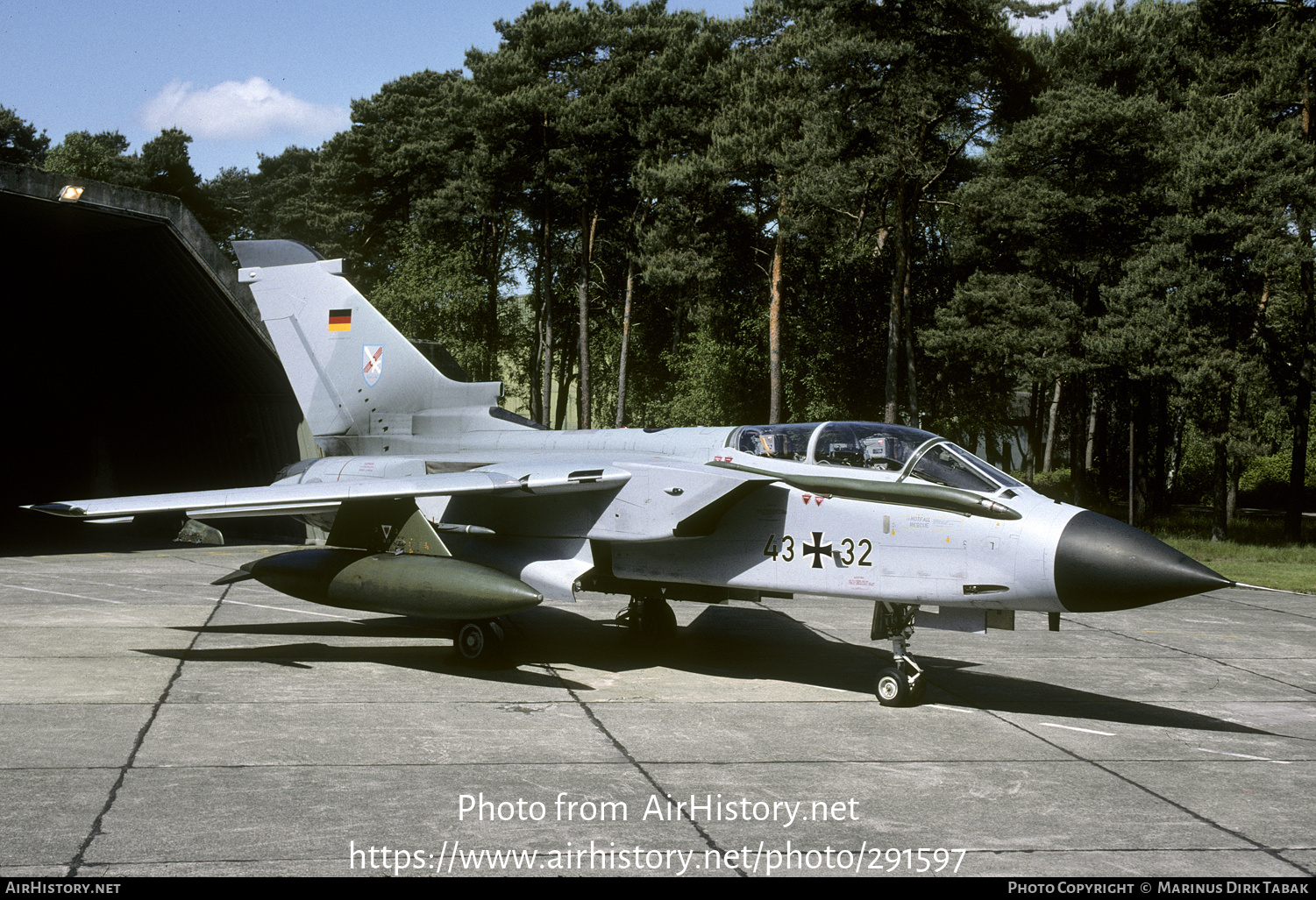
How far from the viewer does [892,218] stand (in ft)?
136

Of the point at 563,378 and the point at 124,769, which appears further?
the point at 563,378

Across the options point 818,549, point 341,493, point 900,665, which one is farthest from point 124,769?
point 900,665

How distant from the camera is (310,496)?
32.7 ft

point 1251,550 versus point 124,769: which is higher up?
point 124,769

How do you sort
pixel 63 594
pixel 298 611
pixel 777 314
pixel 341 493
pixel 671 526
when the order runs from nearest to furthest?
1. pixel 671 526
2. pixel 341 493
3. pixel 298 611
4. pixel 63 594
5. pixel 777 314

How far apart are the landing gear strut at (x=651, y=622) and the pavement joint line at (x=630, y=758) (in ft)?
5.25

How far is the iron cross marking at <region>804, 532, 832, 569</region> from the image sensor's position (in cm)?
897

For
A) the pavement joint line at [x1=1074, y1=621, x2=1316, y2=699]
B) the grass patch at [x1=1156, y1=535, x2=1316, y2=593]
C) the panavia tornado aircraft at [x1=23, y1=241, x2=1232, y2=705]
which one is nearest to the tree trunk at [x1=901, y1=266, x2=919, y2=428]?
the grass patch at [x1=1156, y1=535, x2=1316, y2=593]

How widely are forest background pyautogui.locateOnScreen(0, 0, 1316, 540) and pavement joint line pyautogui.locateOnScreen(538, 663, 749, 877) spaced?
21.7 meters

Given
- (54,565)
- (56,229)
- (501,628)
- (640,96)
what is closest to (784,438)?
(501,628)

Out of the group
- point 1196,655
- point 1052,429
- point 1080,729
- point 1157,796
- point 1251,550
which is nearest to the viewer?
point 1157,796

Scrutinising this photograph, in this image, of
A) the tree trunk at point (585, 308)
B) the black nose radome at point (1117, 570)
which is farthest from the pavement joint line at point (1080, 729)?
the tree trunk at point (585, 308)

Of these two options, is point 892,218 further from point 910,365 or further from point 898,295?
point 898,295

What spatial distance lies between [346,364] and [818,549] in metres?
7.02
